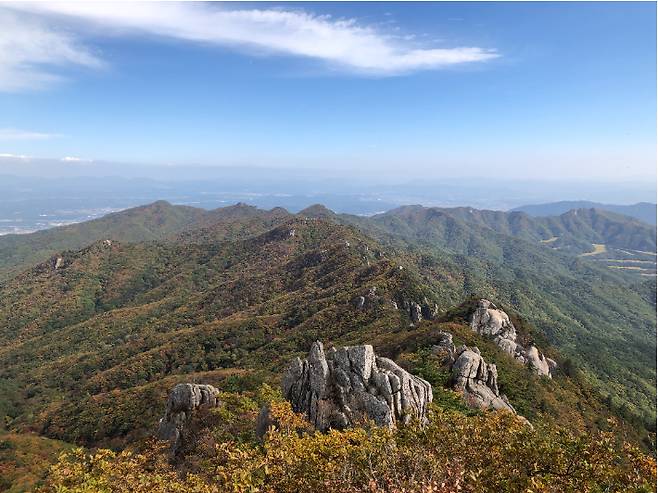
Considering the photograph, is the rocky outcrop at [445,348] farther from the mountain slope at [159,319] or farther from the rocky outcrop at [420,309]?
the rocky outcrop at [420,309]

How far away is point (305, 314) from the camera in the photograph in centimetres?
9444

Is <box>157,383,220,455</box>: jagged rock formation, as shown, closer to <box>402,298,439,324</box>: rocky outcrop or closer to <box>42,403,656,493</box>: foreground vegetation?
<box>42,403,656,493</box>: foreground vegetation

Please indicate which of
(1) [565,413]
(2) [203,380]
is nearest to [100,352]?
(2) [203,380]

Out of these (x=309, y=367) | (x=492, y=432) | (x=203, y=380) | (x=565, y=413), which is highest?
(x=492, y=432)

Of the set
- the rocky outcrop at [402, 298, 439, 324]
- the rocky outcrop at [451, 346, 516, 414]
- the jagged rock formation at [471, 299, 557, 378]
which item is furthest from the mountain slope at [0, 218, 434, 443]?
the rocky outcrop at [451, 346, 516, 414]

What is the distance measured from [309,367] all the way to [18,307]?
16942 centimetres

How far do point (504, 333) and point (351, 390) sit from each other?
44460 mm

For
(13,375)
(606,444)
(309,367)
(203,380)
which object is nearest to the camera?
(606,444)

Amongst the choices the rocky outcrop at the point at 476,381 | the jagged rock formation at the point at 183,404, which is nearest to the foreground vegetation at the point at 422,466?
the jagged rock formation at the point at 183,404

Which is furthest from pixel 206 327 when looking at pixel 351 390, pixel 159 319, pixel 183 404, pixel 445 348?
pixel 351 390

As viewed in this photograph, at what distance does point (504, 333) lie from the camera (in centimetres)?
6500

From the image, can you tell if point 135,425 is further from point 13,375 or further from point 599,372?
point 599,372

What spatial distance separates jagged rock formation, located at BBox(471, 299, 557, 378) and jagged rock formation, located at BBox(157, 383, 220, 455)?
142 feet

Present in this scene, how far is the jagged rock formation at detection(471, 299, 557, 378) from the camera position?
60.4 m
